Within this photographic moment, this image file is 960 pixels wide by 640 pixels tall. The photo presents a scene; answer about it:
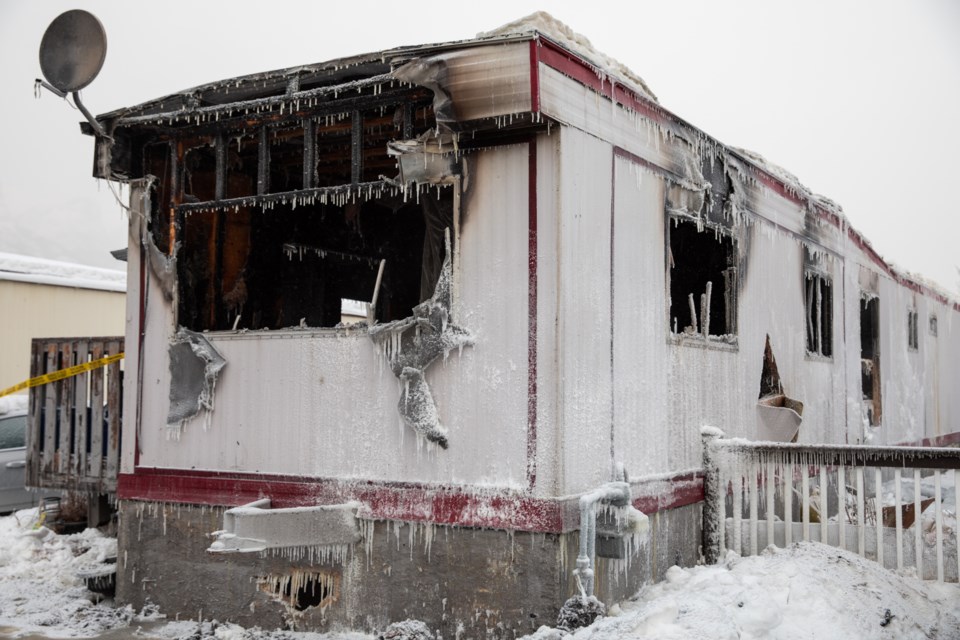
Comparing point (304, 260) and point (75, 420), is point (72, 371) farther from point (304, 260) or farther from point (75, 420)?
point (304, 260)

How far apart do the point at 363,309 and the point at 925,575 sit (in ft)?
71.4

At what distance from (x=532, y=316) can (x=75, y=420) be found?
18.9 ft

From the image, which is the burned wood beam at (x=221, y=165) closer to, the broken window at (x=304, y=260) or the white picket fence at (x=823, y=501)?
the broken window at (x=304, y=260)

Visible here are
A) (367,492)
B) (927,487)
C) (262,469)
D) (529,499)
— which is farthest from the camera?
(927,487)

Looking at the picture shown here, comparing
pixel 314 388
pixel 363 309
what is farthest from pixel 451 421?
pixel 363 309

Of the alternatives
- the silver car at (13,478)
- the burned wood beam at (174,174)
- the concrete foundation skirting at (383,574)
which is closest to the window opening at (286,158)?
the burned wood beam at (174,174)

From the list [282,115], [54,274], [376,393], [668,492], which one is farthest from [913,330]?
[54,274]

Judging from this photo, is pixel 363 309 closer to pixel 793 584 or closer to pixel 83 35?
pixel 83 35

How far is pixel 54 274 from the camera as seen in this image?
20.9m

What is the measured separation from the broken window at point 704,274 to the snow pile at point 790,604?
Result: 2.80 metres

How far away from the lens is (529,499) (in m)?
6.20

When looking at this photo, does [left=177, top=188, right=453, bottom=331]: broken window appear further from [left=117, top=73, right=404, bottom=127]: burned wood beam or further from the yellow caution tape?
the yellow caution tape

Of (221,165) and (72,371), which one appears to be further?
(72,371)

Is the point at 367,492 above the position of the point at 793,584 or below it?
above
